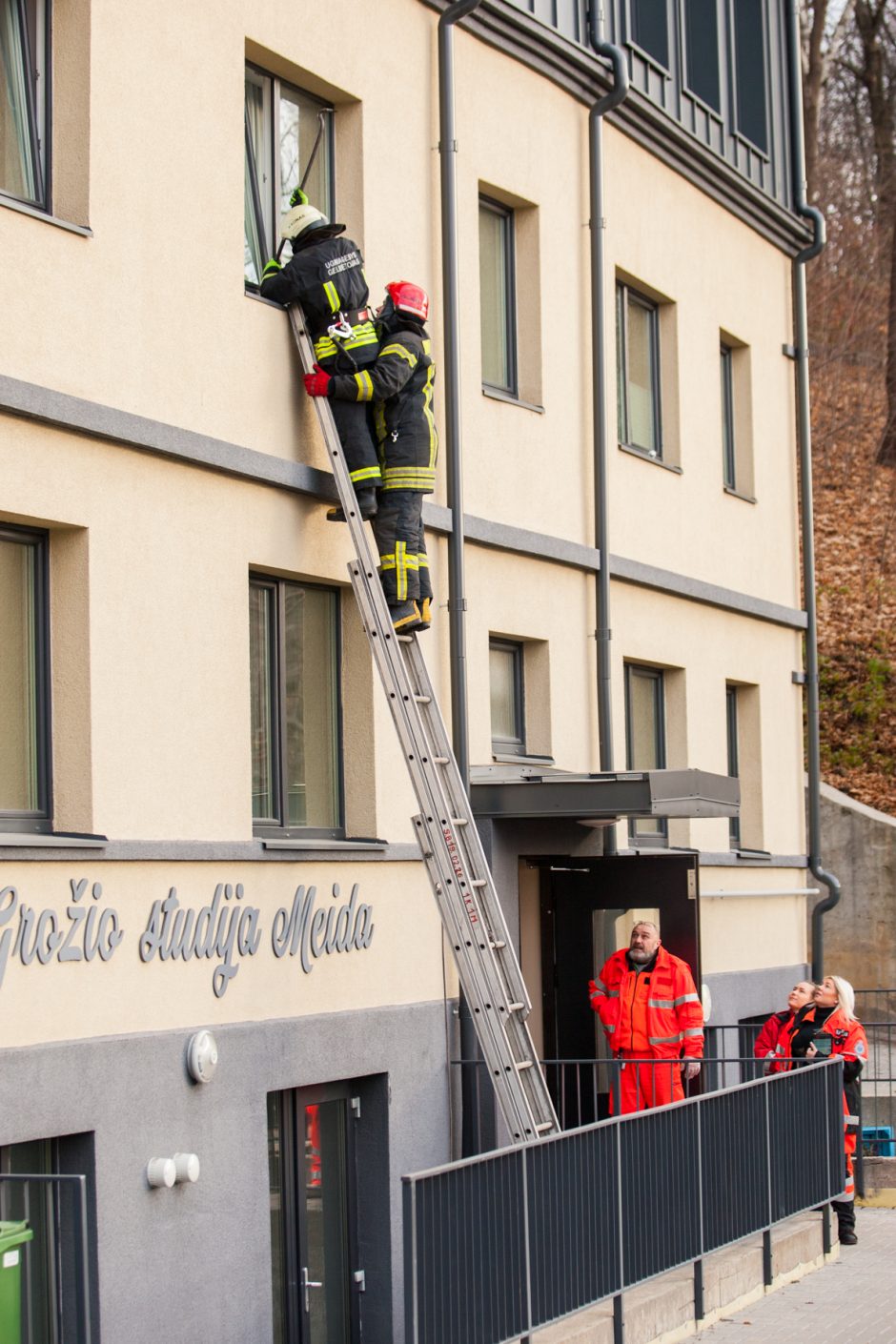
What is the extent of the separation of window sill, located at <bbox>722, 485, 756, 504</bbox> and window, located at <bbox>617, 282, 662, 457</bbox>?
49.2 inches

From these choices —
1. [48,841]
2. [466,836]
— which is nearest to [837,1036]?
[466,836]

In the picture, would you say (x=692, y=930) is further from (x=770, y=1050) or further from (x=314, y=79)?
(x=314, y=79)

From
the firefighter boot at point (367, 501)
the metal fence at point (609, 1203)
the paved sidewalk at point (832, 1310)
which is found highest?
the firefighter boot at point (367, 501)

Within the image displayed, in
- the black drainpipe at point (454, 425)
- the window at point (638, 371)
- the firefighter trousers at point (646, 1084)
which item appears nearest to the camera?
the black drainpipe at point (454, 425)

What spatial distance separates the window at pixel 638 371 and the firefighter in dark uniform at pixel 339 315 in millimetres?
4857

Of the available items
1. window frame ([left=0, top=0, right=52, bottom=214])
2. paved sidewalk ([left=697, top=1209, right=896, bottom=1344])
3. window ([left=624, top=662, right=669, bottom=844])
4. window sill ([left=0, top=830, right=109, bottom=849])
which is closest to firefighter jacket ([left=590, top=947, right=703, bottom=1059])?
paved sidewalk ([left=697, top=1209, right=896, bottom=1344])

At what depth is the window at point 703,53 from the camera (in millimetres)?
18266

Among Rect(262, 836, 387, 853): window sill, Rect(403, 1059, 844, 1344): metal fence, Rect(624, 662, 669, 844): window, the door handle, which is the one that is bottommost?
the door handle

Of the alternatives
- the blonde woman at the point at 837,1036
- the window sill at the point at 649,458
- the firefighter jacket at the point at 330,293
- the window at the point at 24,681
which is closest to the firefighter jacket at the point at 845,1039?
the blonde woman at the point at 837,1036

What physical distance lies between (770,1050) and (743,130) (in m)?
8.89

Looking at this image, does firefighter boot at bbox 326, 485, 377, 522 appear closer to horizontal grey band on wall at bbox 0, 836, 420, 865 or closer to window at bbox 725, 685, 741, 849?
horizontal grey band on wall at bbox 0, 836, 420, 865

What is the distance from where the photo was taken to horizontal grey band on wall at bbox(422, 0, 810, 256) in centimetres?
1418

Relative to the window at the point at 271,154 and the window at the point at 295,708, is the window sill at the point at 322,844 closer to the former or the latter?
the window at the point at 295,708

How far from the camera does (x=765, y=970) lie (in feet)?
59.9
